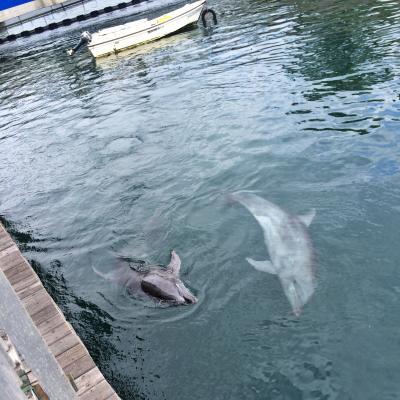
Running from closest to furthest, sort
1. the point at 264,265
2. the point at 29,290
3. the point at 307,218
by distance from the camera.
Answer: the point at 29,290 → the point at 264,265 → the point at 307,218

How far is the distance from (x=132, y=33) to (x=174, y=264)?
2143 cm

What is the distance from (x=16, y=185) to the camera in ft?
39.4

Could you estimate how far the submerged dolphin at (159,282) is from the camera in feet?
21.9

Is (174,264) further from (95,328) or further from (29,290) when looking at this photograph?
(29,290)

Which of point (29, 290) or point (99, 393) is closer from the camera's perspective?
point (99, 393)

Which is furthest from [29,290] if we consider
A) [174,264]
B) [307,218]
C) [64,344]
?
[307,218]

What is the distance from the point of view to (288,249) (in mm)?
7191

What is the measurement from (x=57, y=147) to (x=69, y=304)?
308 inches

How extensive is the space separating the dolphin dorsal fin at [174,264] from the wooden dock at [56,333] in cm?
189

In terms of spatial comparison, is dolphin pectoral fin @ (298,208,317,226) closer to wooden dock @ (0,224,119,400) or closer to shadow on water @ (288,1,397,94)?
wooden dock @ (0,224,119,400)

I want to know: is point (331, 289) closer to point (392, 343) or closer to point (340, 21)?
point (392, 343)

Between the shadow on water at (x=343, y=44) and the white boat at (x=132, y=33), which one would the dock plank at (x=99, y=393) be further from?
the white boat at (x=132, y=33)

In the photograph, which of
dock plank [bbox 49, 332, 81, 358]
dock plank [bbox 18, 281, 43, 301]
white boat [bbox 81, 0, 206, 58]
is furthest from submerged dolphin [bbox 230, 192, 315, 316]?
white boat [bbox 81, 0, 206, 58]

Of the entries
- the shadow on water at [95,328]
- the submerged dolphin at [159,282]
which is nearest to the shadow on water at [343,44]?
the submerged dolphin at [159,282]
